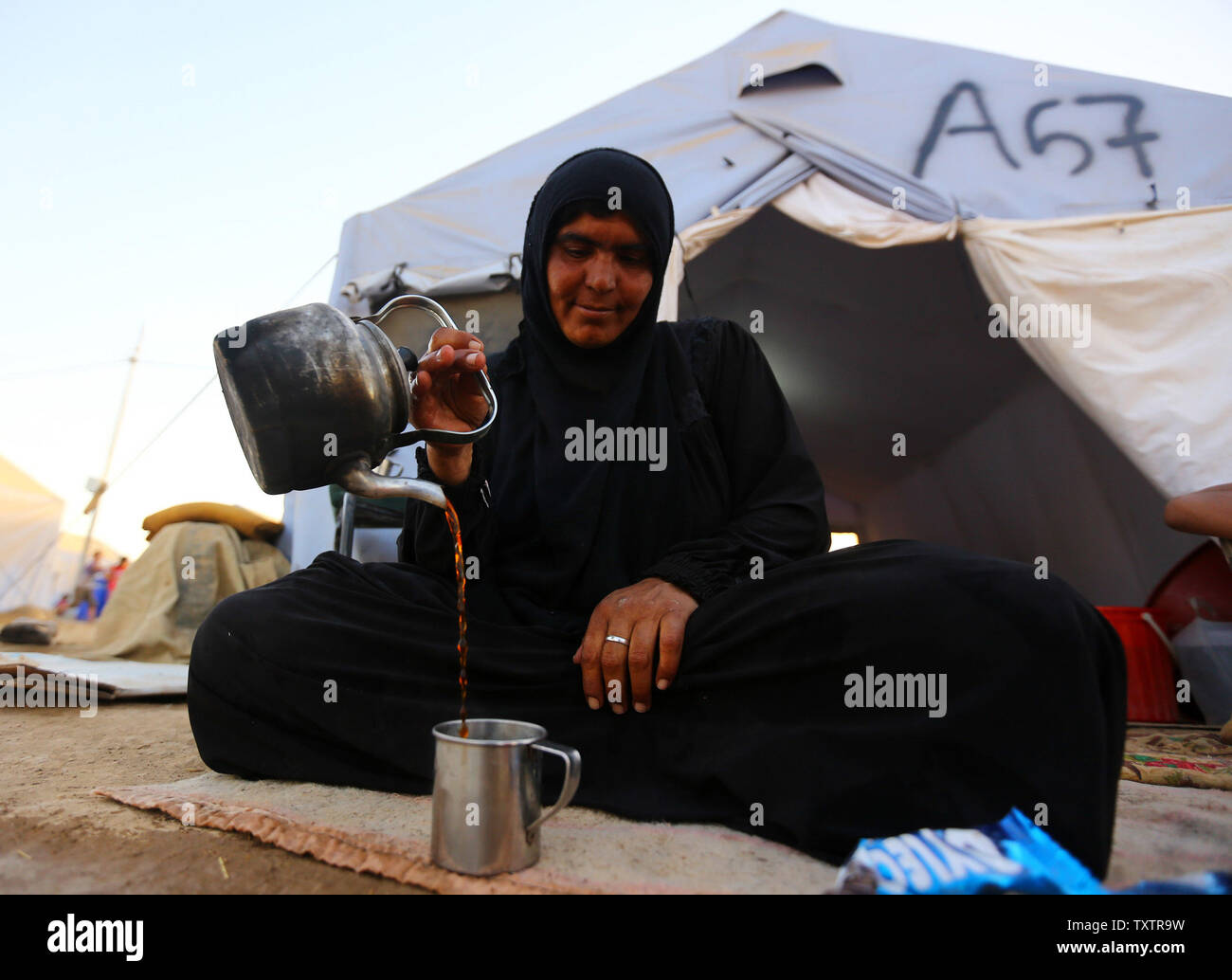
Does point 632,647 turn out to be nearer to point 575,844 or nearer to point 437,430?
point 575,844

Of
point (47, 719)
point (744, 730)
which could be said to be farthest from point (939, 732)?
point (47, 719)

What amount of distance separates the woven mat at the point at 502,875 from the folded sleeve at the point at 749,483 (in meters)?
0.29

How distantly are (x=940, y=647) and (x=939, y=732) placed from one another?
0.09 meters

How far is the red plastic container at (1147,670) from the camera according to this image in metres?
2.08

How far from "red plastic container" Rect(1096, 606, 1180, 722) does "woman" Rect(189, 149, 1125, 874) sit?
5.04ft

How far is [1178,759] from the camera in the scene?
56.5 inches

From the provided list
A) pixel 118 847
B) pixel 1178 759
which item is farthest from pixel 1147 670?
pixel 118 847

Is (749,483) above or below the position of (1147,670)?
above

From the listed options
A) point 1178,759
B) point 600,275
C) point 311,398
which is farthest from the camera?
point 1178,759

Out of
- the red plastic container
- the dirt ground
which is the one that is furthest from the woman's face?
the red plastic container

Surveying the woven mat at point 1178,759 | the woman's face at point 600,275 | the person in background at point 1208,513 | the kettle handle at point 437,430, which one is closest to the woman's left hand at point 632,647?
the kettle handle at point 437,430

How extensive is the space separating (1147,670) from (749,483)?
164cm

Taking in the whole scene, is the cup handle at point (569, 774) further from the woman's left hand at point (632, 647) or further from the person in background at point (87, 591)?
the person in background at point (87, 591)

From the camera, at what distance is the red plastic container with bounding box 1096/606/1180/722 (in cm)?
208
